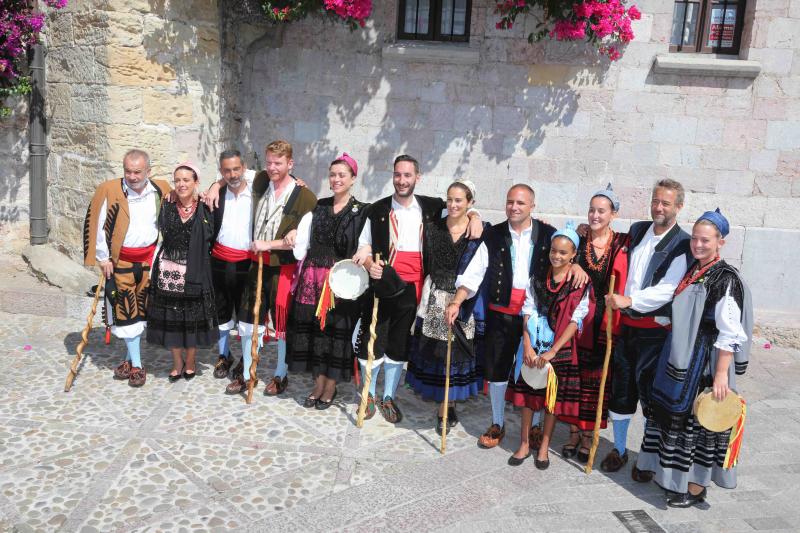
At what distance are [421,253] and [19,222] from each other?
5402 millimetres

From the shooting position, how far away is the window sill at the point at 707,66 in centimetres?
694

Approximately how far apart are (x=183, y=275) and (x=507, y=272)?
2.44 metres

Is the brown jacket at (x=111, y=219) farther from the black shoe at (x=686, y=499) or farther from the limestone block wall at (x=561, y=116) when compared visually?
the black shoe at (x=686, y=499)

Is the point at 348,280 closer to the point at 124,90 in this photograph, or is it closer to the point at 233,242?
the point at 233,242

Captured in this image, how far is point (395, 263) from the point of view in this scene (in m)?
4.68

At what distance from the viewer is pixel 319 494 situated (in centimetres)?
385

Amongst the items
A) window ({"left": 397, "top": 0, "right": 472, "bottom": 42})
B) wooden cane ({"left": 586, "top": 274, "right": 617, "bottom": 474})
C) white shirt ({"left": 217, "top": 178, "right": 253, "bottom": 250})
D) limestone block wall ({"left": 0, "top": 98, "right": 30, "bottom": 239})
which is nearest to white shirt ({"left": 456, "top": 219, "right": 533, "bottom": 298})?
wooden cane ({"left": 586, "top": 274, "right": 617, "bottom": 474})

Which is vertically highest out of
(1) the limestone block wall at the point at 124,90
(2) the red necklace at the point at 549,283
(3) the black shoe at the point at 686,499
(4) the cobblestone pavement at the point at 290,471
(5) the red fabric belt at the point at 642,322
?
(1) the limestone block wall at the point at 124,90

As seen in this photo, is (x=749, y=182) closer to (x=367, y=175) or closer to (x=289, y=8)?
(x=367, y=175)

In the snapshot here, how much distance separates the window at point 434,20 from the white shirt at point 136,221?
376 centimetres

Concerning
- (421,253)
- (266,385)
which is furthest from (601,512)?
(266,385)

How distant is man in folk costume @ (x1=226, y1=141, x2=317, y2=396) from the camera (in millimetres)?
4879

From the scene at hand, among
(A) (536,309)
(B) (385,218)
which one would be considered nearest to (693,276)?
(A) (536,309)

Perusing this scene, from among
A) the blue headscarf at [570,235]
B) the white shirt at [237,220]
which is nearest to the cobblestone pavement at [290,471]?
the white shirt at [237,220]
